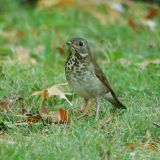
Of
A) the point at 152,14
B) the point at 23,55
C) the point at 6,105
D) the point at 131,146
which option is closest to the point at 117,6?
the point at 152,14

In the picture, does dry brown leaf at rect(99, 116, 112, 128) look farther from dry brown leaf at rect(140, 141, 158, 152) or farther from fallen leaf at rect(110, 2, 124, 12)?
fallen leaf at rect(110, 2, 124, 12)

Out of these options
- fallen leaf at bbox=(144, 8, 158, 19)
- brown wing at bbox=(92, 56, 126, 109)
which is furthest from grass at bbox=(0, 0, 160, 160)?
fallen leaf at bbox=(144, 8, 158, 19)

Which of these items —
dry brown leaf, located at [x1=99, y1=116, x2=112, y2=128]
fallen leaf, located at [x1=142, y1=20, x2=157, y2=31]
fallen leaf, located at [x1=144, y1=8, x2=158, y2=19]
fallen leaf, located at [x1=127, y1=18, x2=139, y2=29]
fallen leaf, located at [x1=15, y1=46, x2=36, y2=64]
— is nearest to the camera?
dry brown leaf, located at [x1=99, y1=116, x2=112, y2=128]

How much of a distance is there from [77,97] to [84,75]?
0.99 metres

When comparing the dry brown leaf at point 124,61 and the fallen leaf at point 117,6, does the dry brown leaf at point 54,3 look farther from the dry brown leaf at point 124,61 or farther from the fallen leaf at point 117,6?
the dry brown leaf at point 124,61

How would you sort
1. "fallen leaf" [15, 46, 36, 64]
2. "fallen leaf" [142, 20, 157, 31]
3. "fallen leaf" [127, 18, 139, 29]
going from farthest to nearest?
"fallen leaf" [127, 18, 139, 29], "fallen leaf" [142, 20, 157, 31], "fallen leaf" [15, 46, 36, 64]

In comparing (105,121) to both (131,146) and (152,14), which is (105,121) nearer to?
(131,146)

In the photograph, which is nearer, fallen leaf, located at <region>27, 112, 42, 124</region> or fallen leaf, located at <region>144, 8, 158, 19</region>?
fallen leaf, located at <region>27, 112, 42, 124</region>

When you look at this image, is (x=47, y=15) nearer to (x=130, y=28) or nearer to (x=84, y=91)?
(x=130, y=28)

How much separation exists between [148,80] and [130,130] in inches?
93.3

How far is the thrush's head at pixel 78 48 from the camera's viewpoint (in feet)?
24.8

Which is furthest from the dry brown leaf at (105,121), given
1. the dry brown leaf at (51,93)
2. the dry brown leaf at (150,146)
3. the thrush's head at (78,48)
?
the dry brown leaf at (51,93)

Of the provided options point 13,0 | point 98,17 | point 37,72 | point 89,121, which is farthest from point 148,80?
point 13,0

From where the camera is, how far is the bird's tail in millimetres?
7695
